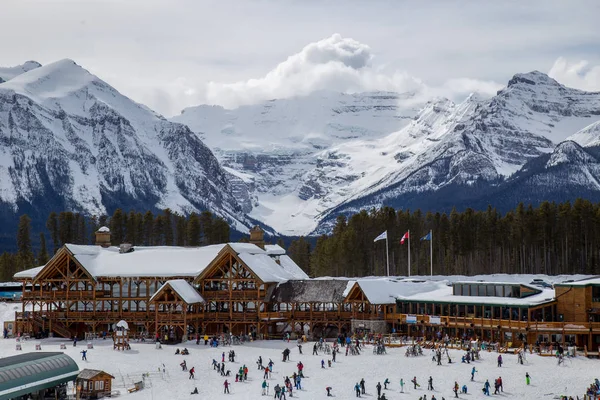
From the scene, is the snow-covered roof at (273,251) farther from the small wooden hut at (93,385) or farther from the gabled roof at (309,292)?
the small wooden hut at (93,385)

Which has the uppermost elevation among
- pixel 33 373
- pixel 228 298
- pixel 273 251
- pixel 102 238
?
pixel 102 238

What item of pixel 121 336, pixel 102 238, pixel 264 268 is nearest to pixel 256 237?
pixel 264 268

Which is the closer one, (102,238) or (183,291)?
(183,291)

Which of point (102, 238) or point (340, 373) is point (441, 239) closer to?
point (102, 238)

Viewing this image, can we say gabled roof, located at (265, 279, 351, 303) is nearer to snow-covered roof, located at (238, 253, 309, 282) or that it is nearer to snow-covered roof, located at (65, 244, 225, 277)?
snow-covered roof, located at (238, 253, 309, 282)

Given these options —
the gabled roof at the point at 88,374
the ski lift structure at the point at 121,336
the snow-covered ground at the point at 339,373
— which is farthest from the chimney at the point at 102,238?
the gabled roof at the point at 88,374

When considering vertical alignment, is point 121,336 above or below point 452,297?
below
